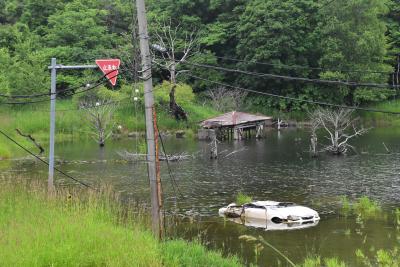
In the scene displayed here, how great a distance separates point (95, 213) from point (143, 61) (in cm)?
392

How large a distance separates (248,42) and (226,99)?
6.36 meters

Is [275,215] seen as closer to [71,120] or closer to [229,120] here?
[229,120]

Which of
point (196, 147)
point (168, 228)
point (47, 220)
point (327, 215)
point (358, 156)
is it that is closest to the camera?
point (47, 220)

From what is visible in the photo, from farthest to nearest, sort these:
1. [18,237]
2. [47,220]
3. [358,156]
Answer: [358,156], [47,220], [18,237]

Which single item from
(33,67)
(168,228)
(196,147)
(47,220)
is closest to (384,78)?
(196,147)

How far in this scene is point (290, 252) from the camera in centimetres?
1555

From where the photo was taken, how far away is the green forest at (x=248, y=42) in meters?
55.1

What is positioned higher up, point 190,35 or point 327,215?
point 190,35

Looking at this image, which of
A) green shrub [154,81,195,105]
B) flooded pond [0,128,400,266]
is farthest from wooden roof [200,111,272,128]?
green shrub [154,81,195,105]

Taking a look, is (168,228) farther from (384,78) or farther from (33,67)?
(384,78)

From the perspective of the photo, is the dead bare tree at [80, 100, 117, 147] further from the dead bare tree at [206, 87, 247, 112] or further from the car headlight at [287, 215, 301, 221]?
the car headlight at [287, 215, 301, 221]

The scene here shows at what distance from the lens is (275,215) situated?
1911 centimetres

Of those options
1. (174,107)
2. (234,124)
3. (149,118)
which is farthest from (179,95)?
(149,118)

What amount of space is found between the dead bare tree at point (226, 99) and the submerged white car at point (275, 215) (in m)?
35.7
